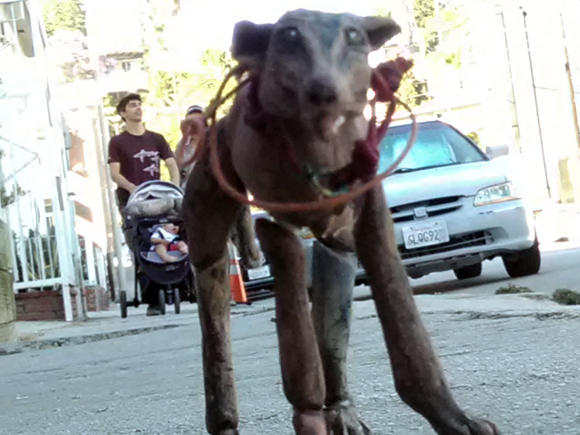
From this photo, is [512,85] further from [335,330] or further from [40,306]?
[335,330]

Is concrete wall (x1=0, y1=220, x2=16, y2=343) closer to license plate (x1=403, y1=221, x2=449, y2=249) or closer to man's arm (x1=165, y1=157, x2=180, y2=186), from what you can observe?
man's arm (x1=165, y1=157, x2=180, y2=186)

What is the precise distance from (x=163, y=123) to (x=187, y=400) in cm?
3440

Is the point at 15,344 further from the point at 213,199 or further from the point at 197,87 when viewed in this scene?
the point at 197,87

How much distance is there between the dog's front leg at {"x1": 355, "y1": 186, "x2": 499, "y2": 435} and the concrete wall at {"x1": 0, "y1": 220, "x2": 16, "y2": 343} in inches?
264

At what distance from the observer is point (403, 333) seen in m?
2.38

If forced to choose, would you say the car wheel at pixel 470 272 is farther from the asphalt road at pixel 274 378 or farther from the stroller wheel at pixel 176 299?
the asphalt road at pixel 274 378

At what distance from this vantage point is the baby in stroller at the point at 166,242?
1002cm

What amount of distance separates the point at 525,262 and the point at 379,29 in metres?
8.89

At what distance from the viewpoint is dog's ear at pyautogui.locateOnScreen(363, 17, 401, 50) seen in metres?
2.18

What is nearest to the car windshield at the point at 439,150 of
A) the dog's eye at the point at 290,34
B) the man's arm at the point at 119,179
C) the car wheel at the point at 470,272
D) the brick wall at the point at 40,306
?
the car wheel at the point at 470,272

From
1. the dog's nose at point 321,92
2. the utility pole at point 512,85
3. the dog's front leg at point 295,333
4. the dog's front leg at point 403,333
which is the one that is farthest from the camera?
the utility pole at point 512,85

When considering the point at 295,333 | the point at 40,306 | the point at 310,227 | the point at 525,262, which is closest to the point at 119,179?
the point at 40,306

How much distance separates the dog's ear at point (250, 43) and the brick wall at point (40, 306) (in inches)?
382

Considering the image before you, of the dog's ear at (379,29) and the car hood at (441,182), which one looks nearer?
the dog's ear at (379,29)
